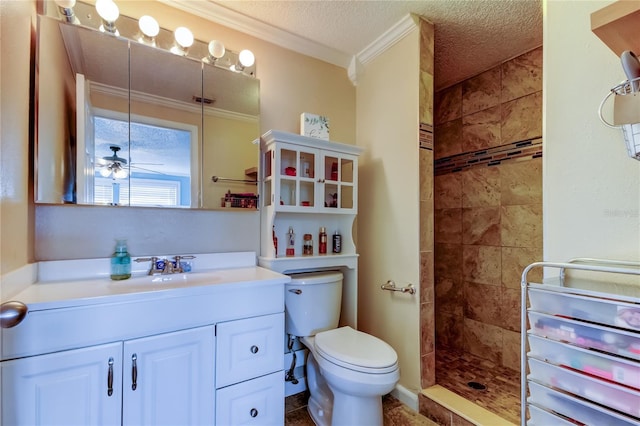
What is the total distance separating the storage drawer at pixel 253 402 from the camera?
1.23 m

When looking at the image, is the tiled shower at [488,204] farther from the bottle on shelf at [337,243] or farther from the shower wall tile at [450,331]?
the bottle on shelf at [337,243]

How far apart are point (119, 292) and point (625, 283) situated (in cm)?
154

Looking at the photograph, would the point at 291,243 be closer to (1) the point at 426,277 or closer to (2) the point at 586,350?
(1) the point at 426,277

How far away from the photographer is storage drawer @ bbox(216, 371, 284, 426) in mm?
1229

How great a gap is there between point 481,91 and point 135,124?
7.98ft

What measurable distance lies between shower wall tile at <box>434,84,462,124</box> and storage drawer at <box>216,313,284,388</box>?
7.29 feet

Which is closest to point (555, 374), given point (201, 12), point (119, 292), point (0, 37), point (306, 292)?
point (306, 292)

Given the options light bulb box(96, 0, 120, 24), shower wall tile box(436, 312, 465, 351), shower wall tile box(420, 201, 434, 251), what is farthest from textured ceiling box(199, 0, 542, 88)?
shower wall tile box(436, 312, 465, 351)

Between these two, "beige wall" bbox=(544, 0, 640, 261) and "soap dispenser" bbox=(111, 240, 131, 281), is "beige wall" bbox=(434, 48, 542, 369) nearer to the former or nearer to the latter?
"beige wall" bbox=(544, 0, 640, 261)

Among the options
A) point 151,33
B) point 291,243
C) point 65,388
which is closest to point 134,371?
point 65,388

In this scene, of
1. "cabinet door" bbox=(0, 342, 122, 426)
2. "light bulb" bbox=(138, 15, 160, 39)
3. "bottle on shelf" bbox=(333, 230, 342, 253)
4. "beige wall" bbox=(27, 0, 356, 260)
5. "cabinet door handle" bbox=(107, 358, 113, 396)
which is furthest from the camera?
"bottle on shelf" bbox=(333, 230, 342, 253)

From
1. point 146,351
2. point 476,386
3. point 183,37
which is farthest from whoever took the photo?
point 476,386

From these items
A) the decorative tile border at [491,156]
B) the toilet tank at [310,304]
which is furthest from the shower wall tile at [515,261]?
the toilet tank at [310,304]

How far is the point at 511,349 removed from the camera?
6.83 ft
